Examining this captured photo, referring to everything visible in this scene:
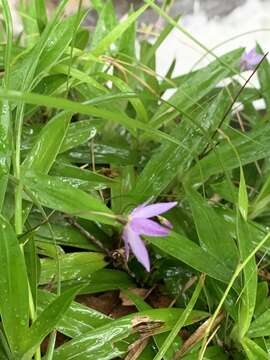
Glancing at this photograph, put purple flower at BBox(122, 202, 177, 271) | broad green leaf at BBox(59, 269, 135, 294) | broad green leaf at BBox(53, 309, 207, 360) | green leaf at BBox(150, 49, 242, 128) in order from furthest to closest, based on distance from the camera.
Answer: green leaf at BBox(150, 49, 242, 128), broad green leaf at BBox(59, 269, 135, 294), broad green leaf at BBox(53, 309, 207, 360), purple flower at BBox(122, 202, 177, 271)

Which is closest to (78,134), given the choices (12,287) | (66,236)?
(66,236)

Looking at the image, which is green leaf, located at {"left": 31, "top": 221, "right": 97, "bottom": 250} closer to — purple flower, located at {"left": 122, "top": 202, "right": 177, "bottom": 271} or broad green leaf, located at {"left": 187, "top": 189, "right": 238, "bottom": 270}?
broad green leaf, located at {"left": 187, "top": 189, "right": 238, "bottom": 270}

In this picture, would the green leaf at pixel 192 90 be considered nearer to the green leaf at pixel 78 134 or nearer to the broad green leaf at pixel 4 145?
the green leaf at pixel 78 134

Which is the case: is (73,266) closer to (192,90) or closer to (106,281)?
(106,281)

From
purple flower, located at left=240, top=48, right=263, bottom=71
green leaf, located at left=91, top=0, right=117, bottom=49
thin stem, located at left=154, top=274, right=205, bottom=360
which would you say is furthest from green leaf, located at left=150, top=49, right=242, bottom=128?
thin stem, located at left=154, top=274, right=205, bottom=360

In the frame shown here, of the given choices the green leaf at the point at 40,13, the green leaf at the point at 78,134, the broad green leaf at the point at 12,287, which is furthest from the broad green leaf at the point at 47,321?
the green leaf at the point at 40,13

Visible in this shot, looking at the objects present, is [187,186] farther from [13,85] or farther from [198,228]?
[13,85]
